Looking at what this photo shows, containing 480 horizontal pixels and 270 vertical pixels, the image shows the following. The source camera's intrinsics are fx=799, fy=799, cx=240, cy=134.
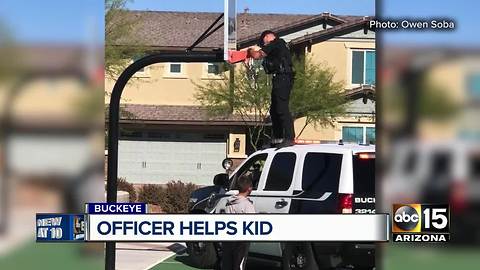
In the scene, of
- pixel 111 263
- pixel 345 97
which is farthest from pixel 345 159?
pixel 111 263

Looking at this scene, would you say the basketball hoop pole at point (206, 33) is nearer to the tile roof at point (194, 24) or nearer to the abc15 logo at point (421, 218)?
the tile roof at point (194, 24)

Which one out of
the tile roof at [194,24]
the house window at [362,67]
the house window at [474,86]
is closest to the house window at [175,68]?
the tile roof at [194,24]

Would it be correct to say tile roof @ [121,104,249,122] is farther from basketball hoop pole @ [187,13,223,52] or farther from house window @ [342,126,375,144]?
house window @ [342,126,375,144]

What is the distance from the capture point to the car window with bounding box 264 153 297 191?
5.42 meters

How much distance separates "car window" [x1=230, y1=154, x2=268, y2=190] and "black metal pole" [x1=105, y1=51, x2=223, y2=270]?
33.4 inches

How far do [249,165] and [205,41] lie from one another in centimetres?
89

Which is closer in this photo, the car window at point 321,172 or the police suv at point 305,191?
the police suv at point 305,191

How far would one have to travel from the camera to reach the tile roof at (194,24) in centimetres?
501

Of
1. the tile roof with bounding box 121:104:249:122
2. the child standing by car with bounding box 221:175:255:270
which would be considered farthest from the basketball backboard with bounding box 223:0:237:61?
the child standing by car with bounding box 221:175:255:270

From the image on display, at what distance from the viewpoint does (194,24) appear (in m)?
5.17

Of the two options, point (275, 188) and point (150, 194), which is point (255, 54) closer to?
point (275, 188)

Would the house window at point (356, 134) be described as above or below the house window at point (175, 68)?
below

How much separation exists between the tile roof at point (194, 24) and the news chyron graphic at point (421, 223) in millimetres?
1263

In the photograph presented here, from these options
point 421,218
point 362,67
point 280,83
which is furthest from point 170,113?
point 421,218
